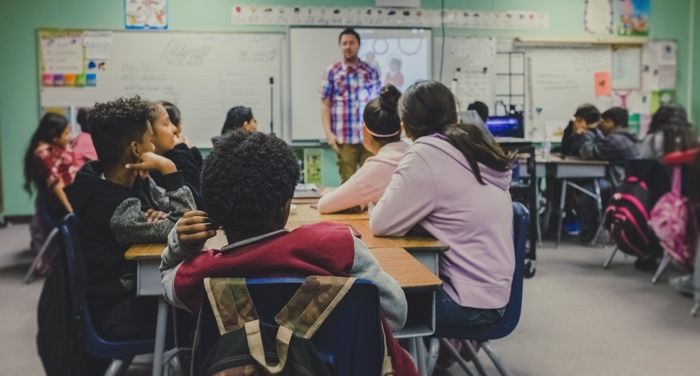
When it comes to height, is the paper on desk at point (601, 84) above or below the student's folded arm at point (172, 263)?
above

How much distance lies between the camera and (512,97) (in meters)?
6.82

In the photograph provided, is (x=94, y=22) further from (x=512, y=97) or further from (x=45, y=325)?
(x=45, y=325)

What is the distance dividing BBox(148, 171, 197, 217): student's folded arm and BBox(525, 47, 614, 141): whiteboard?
17.2 feet

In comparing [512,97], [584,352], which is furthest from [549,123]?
[584,352]

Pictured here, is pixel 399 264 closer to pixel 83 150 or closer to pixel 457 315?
pixel 457 315

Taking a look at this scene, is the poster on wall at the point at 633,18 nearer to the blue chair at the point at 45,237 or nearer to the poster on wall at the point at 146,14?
the poster on wall at the point at 146,14

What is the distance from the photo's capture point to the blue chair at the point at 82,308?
72.0 inches

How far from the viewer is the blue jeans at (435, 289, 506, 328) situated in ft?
6.54

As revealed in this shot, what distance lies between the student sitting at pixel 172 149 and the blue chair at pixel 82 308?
564 millimetres

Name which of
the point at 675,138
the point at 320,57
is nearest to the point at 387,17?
the point at 320,57

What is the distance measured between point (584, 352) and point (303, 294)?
230 centimetres

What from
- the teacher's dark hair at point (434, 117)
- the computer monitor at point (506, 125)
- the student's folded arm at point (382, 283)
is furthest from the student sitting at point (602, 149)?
the student's folded arm at point (382, 283)

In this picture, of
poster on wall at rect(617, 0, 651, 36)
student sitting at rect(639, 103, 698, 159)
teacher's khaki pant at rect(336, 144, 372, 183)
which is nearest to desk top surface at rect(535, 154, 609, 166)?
teacher's khaki pant at rect(336, 144, 372, 183)

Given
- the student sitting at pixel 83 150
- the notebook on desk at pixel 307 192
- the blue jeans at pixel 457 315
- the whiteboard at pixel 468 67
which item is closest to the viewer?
the blue jeans at pixel 457 315
